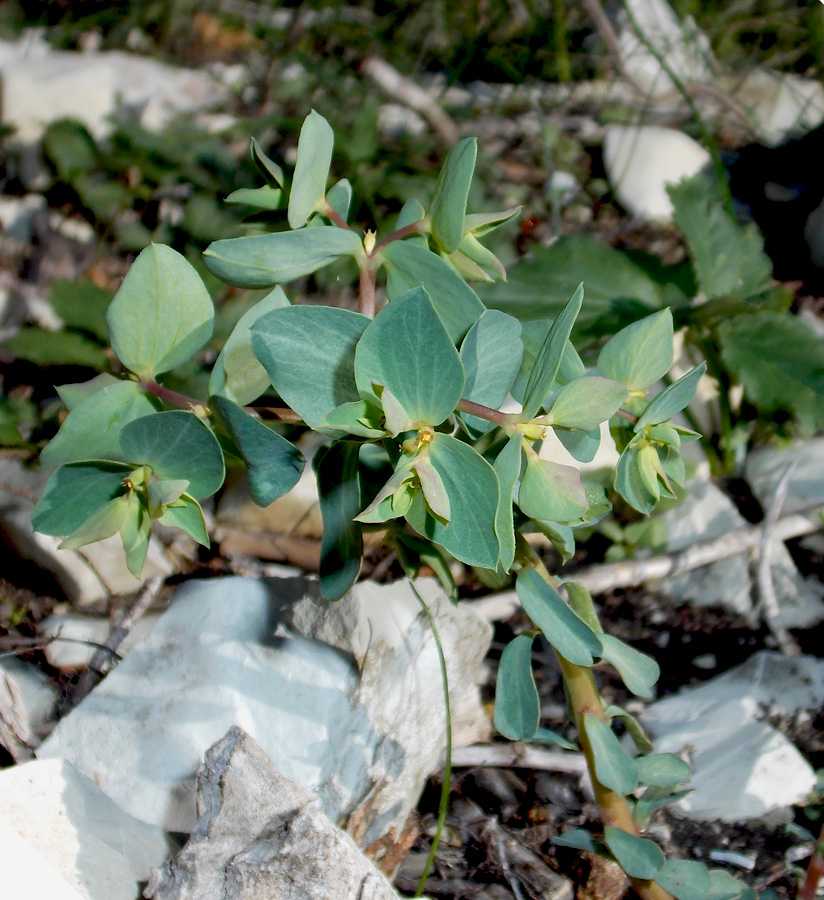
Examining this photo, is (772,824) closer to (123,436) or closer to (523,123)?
(123,436)

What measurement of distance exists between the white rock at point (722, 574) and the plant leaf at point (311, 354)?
92 centimetres

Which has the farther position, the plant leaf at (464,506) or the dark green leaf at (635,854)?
the dark green leaf at (635,854)

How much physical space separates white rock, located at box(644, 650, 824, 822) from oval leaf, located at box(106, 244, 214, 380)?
822 mm

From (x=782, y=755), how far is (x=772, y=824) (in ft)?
0.28

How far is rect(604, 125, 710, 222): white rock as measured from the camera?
2.02m

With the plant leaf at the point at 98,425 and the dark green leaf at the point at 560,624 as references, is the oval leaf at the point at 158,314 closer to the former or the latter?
the plant leaf at the point at 98,425

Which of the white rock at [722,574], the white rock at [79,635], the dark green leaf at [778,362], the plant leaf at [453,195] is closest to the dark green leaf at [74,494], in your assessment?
the plant leaf at [453,195]

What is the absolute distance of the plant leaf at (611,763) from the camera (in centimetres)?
81

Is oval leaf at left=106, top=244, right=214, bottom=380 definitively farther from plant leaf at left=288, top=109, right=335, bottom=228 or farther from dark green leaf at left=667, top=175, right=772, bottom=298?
dark green leaf at left=667, top=175, right=772, bottom=298

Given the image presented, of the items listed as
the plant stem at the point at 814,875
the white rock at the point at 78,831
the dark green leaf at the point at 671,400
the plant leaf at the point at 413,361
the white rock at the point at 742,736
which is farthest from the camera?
the white rock at the point at 742,736

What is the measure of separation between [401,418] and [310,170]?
29 cm

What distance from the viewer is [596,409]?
2.11 ft

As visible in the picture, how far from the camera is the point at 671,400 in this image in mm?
702

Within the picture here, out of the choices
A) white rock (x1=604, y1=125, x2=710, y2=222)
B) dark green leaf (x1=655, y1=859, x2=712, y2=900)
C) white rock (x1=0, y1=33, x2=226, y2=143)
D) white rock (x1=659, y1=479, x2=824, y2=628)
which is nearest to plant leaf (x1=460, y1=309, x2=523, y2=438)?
dark green leaf (x1=655, y1=859, x2=712, y2=900)
